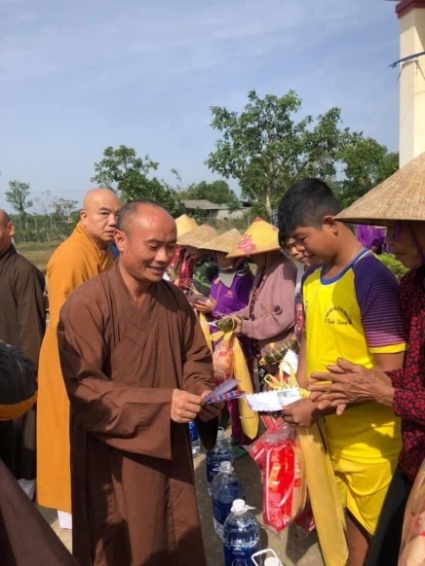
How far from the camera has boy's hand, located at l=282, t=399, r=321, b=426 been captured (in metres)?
1.97

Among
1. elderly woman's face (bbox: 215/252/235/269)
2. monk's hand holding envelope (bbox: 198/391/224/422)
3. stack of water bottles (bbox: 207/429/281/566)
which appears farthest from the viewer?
elderly woman's face (bbox: 215/252/235/269)

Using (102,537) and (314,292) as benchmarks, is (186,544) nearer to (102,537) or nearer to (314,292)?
(102,537)

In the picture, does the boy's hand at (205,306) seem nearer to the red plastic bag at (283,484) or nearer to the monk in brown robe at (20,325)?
the monk in brown robe at (20,325)

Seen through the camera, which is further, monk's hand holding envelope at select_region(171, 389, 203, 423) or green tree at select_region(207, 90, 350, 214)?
green tree at select_region(207, 90, 350, 214)

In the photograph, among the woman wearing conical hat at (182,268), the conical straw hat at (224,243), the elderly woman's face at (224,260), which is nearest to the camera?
the elderly woman's face at (224,260)

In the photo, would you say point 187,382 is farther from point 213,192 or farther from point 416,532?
Result: point 213,192

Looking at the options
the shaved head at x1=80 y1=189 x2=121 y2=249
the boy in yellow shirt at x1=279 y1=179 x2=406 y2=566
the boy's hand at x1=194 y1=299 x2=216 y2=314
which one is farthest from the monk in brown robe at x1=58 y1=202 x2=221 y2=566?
the boy's hand at x1=194 y1=299 x2=216 y2=314

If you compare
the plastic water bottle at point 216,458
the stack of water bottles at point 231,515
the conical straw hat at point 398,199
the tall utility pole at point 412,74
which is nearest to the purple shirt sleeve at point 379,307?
the conical straw hat at point 398,199

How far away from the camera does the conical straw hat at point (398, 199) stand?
1.41m

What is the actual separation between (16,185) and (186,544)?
1886 inches

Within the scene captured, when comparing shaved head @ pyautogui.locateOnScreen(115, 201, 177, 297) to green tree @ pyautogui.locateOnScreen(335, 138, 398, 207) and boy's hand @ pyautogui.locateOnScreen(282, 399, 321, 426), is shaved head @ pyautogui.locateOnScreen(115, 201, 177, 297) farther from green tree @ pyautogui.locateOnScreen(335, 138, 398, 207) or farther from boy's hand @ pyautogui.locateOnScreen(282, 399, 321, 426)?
green tree @ pyautogui.locateOnScreen(335, 138, 398, 207)

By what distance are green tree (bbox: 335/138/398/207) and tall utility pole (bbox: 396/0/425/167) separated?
17453 millimetres

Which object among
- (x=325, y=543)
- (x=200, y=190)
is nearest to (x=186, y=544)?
(x=325, y=543)

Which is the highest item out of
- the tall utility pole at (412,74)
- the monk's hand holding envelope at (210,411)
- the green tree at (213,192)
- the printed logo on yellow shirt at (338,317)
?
the green tree at (213,192)
